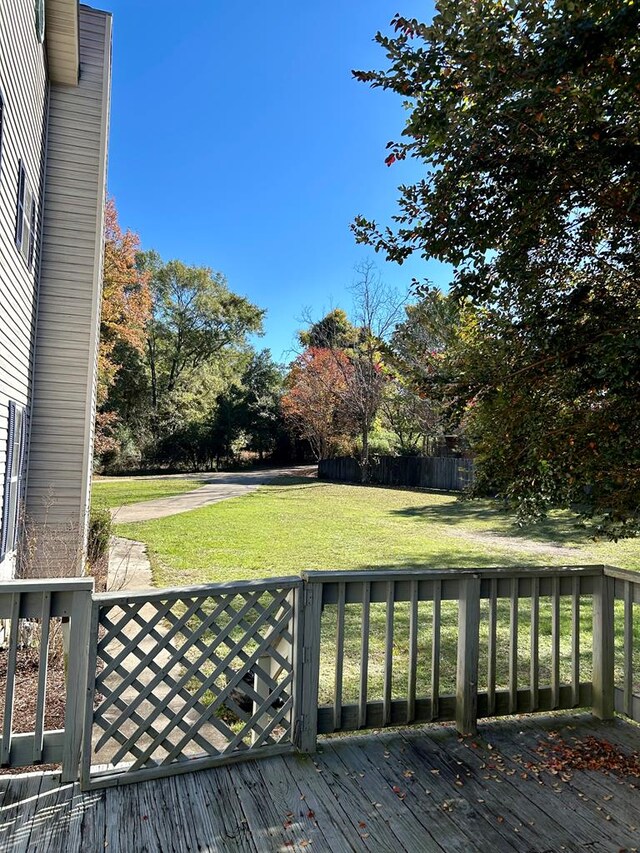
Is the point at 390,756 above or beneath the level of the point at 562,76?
beneath

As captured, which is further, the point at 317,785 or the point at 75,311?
the point at 75,311

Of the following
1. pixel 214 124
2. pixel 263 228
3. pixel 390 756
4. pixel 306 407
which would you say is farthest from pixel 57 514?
pixel 263 228

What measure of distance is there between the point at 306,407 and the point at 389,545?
1499 cm

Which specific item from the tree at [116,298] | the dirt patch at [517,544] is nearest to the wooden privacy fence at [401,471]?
the dirt patch at [517,544]

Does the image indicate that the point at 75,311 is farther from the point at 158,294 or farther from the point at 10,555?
the point at 158,294

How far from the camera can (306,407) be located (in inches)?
949

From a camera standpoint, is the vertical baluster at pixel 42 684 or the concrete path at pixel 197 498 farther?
the concrete path at pixel 197 498

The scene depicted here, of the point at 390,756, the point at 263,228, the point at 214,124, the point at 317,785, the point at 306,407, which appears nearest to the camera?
the point at 317,785

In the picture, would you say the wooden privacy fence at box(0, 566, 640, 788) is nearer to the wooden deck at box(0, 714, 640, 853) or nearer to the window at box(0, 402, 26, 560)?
the wooden deck at box(0, 714, 640, 853)

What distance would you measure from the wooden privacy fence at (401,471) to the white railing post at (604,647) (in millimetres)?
14488

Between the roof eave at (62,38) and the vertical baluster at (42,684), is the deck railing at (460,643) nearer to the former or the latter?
the vertical baluster at (42,684)

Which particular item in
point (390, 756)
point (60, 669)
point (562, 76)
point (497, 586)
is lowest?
point (60, 669)

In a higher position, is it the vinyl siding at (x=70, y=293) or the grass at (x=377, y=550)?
the vinyl siding at (x=70, y=293)

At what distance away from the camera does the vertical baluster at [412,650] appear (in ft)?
9.00
